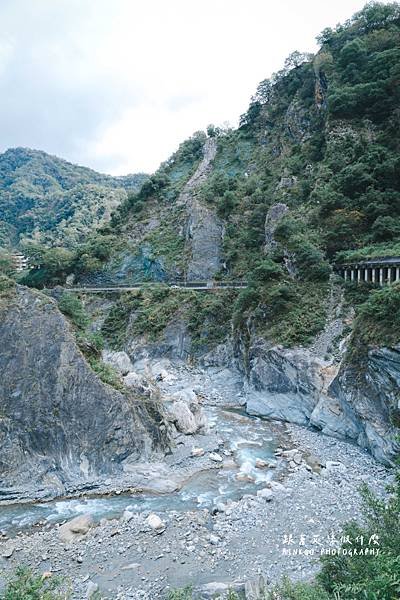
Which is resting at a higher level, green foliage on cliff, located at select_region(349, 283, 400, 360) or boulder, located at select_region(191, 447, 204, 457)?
green foliage on cliff, located at select_region(349, 283, 400, 360)

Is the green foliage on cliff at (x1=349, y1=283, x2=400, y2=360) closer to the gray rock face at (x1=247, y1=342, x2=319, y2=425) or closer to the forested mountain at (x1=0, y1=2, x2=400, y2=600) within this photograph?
the forested mountain at (x1=0, y1=2, x2=400, y2=600)

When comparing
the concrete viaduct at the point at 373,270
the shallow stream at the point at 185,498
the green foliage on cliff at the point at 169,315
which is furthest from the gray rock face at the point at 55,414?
the green foliage on cliff at the point at 169,315

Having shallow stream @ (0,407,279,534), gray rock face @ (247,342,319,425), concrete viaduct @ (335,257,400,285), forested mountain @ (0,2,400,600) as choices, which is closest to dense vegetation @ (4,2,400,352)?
forested mountain @ (0,2,400,600)

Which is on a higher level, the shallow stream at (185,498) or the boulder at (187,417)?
the boulder at (187,417)

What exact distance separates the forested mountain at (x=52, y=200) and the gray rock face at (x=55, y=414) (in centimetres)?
4781

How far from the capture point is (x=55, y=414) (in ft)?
53.6

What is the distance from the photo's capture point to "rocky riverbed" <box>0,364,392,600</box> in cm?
1080

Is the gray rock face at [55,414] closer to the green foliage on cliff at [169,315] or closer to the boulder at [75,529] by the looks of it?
the boulder at [75,529]

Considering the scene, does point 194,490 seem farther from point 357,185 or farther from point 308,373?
point 357,185

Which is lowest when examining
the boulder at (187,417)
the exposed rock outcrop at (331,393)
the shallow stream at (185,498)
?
the shallow stream at (185,498)

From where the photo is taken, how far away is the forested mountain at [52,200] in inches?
3051

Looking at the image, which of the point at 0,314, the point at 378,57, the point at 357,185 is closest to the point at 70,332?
the point at 0,314

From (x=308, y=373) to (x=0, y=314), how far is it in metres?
15.5

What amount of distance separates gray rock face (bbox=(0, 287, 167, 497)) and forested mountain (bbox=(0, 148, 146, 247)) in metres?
47.8
